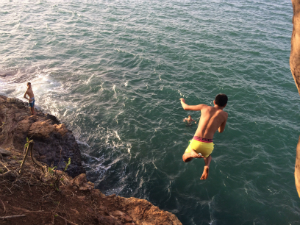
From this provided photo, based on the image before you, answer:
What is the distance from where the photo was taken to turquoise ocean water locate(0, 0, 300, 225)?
964cm

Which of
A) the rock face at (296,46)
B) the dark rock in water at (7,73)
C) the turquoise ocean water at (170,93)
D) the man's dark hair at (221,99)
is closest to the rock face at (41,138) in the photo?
the turquoise ocean water at (170,93)

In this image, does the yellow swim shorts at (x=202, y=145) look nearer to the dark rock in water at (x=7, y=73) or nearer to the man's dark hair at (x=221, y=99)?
the man's dark hair at (x=221, y=99)

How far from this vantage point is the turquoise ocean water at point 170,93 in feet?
31.6

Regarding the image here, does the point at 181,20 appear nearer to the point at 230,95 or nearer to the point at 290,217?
the point at 230,95

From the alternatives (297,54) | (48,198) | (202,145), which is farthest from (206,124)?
(48,198)

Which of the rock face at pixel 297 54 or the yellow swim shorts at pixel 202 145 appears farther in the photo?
the yellow swim shorts at pixel 202 145

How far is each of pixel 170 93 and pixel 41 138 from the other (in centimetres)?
862

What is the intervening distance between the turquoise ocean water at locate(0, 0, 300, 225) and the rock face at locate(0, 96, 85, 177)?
120 cm

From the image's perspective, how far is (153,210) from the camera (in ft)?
23.2

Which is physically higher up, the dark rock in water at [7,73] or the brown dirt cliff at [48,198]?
the brown dirt cliff at [48,198]

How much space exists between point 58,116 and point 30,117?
3576mm

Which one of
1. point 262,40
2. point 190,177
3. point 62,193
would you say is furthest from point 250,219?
point 262,40

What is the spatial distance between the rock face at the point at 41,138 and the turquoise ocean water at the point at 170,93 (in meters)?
1.20

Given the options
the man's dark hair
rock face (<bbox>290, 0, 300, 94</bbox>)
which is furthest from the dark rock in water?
rock face (<bbox>290, 0, 300, 94</bbox>)
